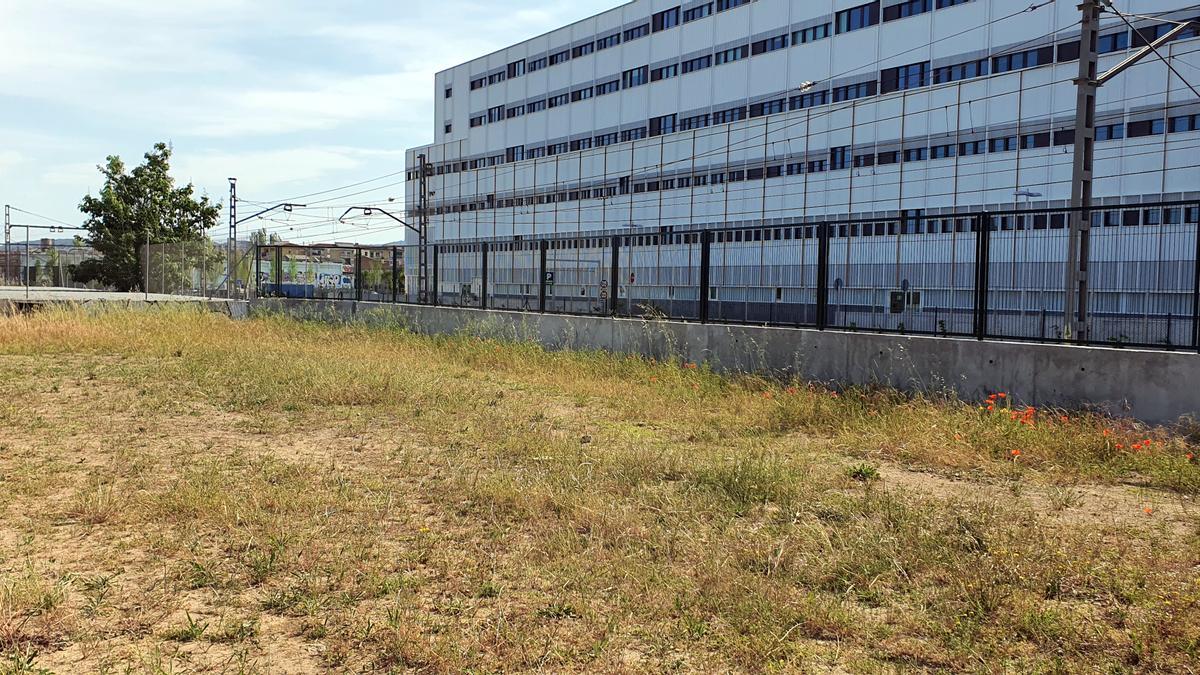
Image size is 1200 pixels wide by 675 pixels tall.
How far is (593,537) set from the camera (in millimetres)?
5754

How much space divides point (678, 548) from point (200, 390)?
9.50m

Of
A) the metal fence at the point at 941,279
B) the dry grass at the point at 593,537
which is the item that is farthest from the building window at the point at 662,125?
the dry grass at the point at 593,537

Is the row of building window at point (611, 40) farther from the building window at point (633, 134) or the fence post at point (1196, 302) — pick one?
the fence post at point (1196, 302)

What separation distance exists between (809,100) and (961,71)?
28.8ft

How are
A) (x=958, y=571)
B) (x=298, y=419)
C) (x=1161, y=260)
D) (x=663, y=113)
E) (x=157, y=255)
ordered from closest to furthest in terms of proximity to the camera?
(x=958, y=571), (x=298, y=419), (x=1161, y=260), (x=157, y=255), (x=663, y=113)

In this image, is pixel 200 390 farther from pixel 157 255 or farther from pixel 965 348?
pixel 157 255

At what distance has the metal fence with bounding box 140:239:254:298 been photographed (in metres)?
40.1

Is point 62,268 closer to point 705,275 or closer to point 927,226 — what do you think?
point 705,275

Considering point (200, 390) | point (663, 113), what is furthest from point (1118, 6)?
point (200, 390)

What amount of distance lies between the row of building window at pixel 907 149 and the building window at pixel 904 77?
4819 mm

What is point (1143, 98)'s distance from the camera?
1141 inches

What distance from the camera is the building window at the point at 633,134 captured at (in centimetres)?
5647

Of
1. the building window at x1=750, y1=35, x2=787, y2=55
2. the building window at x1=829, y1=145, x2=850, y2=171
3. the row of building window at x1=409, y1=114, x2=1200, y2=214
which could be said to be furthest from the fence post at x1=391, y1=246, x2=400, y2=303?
the building window at x1=750, y1=35, x2=787, y2=55

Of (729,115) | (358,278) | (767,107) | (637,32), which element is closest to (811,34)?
(767,107)
